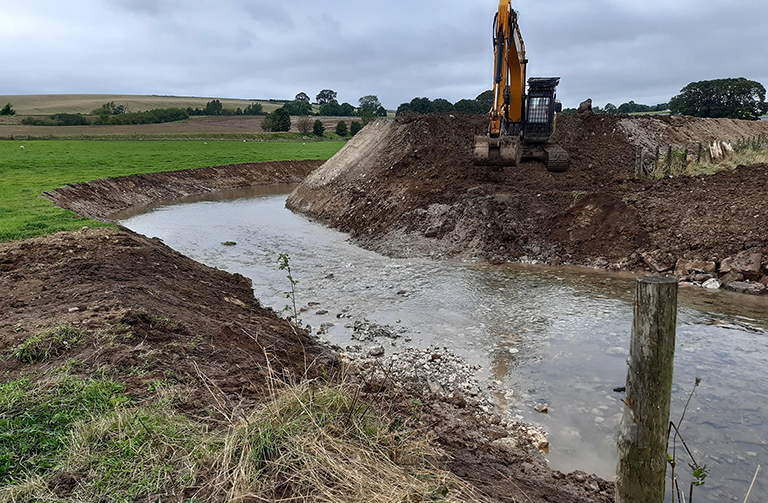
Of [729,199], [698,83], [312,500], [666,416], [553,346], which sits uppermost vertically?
[698,83]

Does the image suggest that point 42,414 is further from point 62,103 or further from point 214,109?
point 62,103

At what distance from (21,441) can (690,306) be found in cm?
1115

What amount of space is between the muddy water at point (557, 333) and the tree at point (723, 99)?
59.2 m

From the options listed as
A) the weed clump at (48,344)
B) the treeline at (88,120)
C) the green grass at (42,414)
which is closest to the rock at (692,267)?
the green grass at (42,414)

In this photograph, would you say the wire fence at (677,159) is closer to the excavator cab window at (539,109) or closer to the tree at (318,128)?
the excavator cab window at (539,109)

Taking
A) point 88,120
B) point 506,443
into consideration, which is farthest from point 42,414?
point 88,120

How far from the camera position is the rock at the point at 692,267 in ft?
39.1

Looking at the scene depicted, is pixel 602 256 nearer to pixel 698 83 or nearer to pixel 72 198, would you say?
pixel 72 198

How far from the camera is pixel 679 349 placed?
8289mm

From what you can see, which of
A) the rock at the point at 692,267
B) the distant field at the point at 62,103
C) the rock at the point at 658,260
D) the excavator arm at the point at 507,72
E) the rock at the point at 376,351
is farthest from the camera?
the distant field at the point at 62,103

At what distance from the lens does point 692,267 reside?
12109mm

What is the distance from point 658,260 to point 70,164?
3615 centimetres

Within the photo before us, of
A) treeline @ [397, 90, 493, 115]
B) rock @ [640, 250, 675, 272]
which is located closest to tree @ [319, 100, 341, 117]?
treeline @ [397, 90, 493, 115]

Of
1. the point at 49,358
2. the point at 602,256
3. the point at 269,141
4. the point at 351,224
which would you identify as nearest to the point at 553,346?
the point at 602,256
